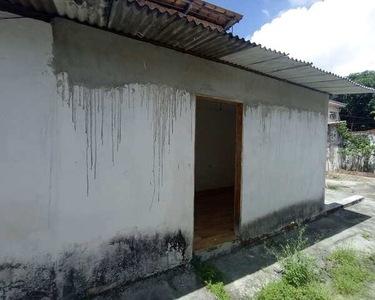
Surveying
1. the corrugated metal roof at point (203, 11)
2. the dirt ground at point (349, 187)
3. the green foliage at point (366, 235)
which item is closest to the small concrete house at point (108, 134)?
the corrugated metal roof at point (203, 11)

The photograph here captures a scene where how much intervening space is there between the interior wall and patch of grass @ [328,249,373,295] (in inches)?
162

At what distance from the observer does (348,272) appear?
11.4 feet

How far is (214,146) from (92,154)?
550 cm

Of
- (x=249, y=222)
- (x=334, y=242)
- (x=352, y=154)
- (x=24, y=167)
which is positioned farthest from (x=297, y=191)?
(x=352, y=154)

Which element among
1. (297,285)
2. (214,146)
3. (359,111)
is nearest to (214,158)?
(214,146)

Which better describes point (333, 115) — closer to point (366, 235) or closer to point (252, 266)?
point (366, 235)

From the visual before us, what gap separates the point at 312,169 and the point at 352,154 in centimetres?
1073

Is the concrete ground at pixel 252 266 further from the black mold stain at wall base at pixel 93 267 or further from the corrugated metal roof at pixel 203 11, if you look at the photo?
the corrugated metal roof at pixel 203 11

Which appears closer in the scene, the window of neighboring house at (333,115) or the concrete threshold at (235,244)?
the concrete threshold at (235,244)

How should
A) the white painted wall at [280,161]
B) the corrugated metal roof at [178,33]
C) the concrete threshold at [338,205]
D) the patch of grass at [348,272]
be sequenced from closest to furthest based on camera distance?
the corrugated metal roof at [178,33] < the patch of grass at [348,272] < the white painted wall at [280,161] < the concrete threshold at [338,205]

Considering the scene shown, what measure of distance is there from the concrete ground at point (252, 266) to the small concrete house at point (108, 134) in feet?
0.56

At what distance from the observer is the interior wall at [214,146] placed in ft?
24.3

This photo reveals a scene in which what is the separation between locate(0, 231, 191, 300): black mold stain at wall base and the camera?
2348 mm

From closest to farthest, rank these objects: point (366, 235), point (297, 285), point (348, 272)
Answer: point (297, 285) < point (348, 272) < point (366, 235)
